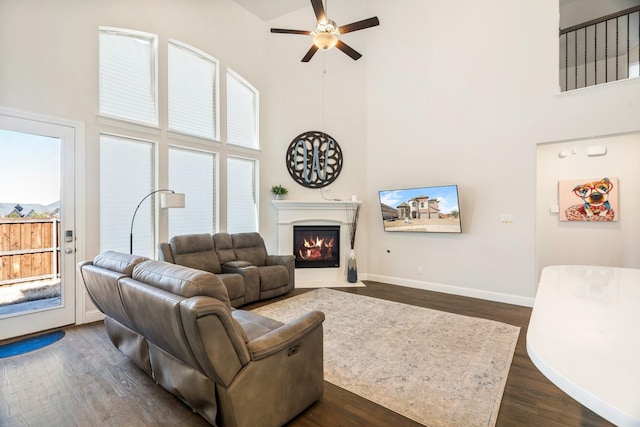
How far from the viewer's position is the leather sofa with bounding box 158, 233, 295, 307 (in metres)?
4.32

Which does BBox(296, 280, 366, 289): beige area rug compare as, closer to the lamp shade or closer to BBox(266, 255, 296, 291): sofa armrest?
BBox(266, 255, 296, 291): sofa armrest

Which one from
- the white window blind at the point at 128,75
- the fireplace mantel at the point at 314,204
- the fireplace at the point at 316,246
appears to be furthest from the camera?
the fireplace at the point at 316,246

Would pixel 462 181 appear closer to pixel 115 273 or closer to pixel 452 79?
pixel 452 79

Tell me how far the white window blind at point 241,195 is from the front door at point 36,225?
234cm

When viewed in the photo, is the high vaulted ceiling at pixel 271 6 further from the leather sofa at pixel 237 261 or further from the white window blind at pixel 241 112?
the leather sofa at pixel 237 261

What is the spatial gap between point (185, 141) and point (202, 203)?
3.46 feet

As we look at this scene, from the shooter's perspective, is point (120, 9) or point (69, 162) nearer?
point (69, 162)

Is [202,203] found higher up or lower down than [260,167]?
lower down

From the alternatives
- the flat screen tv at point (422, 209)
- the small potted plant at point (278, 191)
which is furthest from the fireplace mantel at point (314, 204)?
the flat screen tv at point (422, 209)

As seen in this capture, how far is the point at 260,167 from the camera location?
5.92 metres

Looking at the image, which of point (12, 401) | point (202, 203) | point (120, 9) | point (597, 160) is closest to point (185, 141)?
point (202, 203)

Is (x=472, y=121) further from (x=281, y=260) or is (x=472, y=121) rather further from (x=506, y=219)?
(x=281, y=260)

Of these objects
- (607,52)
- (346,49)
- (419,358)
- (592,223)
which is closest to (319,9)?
(346,49)

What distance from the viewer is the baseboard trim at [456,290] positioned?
4.49 meters
